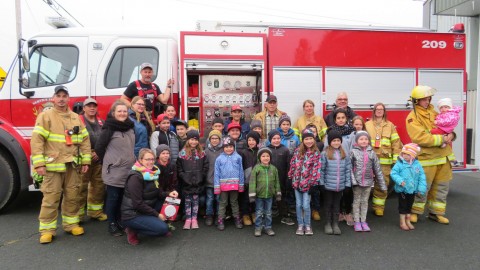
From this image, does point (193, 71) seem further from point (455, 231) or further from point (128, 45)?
point (455, 231)

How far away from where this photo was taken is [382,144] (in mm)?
4809

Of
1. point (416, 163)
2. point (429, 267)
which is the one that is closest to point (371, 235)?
point (429, 267)

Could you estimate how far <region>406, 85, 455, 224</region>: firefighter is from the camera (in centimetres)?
445

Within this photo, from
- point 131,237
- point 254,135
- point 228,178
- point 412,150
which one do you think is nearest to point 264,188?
point 228,178

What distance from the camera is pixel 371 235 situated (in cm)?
407

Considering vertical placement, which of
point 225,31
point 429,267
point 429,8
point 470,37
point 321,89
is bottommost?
point 429,267

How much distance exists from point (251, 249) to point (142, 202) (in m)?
1.38

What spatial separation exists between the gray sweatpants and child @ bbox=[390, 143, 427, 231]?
0.42 m

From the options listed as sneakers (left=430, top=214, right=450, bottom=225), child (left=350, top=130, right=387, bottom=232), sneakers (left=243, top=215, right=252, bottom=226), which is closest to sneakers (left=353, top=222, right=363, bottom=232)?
child (left=350, top=130, right=387, bottom=232)

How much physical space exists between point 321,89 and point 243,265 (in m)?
3.18

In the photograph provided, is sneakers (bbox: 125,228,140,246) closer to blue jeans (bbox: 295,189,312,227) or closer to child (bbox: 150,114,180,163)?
child (bbox: 150,114,180,163)

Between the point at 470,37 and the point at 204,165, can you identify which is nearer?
the point at 204,165

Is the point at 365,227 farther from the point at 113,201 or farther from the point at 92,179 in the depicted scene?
the point at 92,179

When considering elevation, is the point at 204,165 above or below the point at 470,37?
below
